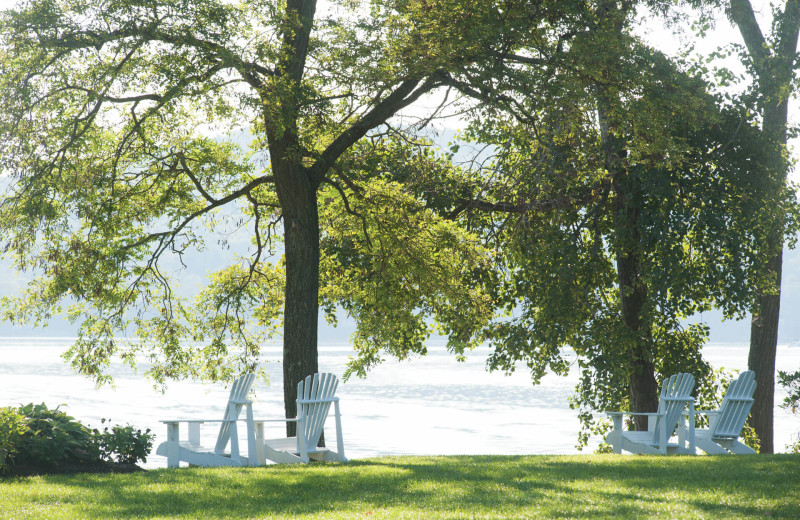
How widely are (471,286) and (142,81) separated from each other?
21.9ft

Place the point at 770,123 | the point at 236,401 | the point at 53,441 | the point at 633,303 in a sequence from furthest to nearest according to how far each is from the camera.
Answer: the point at 633,303
the point at 770,123
the point at 236,401
the point at 53,441

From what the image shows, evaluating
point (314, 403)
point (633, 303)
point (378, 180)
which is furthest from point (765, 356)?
point (314, 403)

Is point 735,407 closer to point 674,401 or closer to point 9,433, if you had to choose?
point 674,401

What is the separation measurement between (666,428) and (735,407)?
32.4 inches

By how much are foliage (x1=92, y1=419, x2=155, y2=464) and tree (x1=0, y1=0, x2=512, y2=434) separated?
2.57 meters

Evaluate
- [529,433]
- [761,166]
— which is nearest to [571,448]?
[529,433]

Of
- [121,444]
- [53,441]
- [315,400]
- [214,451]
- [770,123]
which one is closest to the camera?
[53,441]

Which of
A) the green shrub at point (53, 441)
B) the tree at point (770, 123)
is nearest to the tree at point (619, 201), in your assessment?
the tree at point (770, 123)

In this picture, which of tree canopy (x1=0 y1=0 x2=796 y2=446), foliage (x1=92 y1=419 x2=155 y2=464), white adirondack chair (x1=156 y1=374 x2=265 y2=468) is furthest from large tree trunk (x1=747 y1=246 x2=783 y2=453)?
foliage (x1=92 y1=419 x2=155 y2=464)

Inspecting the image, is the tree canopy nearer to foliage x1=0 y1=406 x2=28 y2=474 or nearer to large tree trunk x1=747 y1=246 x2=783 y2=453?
large tree trunk x1=747 y1=246 x2=783 y2=453

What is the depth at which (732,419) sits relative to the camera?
8797mm

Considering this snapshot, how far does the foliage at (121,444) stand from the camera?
7.21m

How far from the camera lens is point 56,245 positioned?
10820 millimetres

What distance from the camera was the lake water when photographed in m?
29.3
